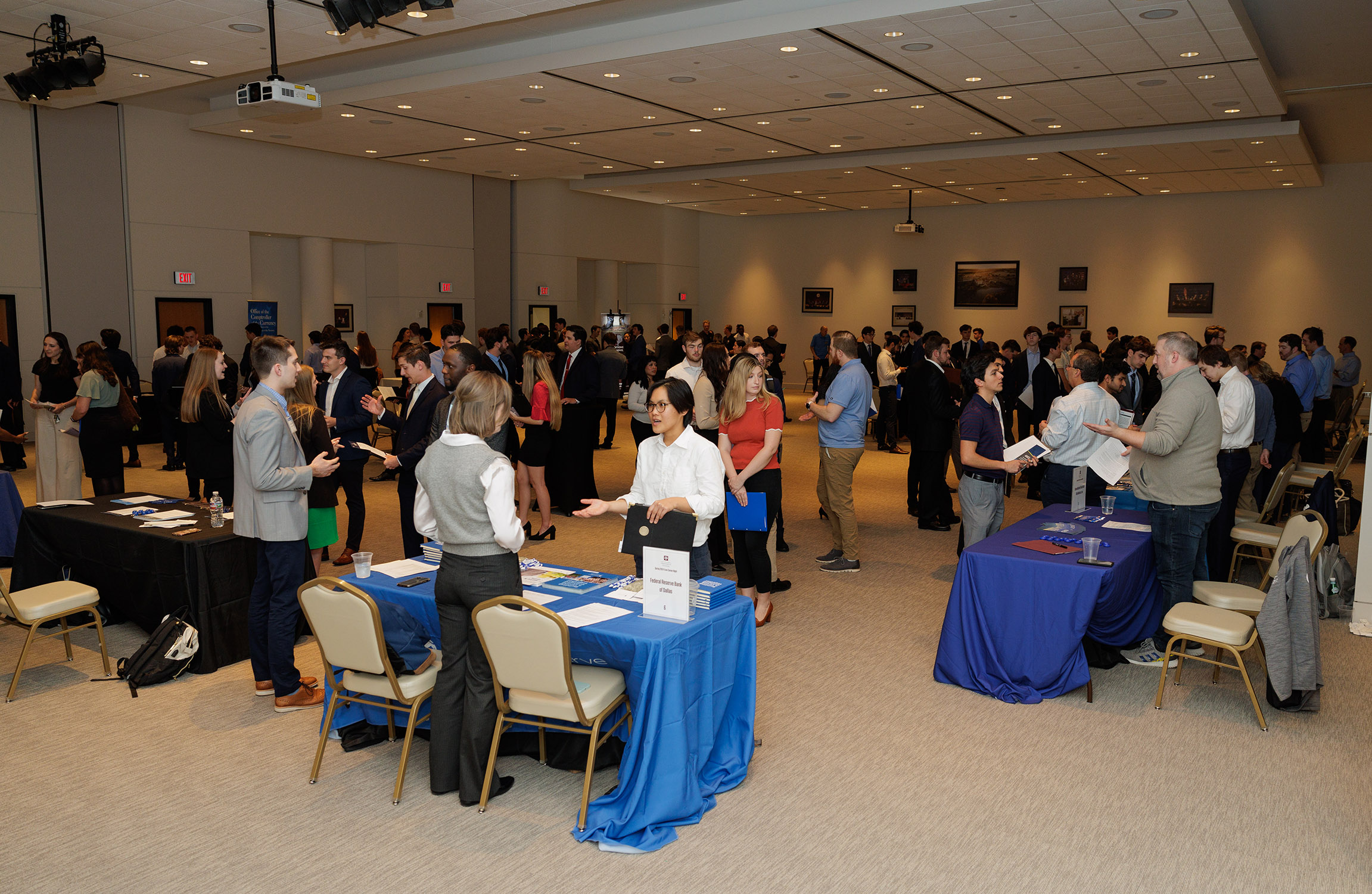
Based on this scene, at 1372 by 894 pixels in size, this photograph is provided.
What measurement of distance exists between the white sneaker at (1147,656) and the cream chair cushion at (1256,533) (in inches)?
57.6

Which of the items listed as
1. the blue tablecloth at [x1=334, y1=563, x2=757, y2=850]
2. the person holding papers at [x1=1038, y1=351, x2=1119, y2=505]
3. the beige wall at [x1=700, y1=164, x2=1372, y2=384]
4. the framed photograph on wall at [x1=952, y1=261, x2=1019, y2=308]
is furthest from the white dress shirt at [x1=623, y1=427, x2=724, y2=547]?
the framed photograph on wall at [x1=952, y1=261, x2=1019, y2=308]

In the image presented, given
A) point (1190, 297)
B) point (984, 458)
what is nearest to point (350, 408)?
point (984, 458)

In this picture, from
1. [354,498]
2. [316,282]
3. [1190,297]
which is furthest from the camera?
[1190,297]

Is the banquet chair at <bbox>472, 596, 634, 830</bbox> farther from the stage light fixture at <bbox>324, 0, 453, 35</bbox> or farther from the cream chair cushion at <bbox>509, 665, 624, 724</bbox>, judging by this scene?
the stage light fixture at <bbox>324, 0, 453, 35</bbox>

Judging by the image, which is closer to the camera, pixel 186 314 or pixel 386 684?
pixel 386 684

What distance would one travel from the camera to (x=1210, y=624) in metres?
4.32

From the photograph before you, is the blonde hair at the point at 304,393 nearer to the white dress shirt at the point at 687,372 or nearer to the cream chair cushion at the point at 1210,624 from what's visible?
the white dress shirt at the point at 687,372

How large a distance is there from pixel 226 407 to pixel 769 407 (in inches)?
131

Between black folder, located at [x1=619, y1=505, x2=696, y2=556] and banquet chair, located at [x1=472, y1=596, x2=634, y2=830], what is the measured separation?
0.48 m

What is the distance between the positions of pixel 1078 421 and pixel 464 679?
13.4ft

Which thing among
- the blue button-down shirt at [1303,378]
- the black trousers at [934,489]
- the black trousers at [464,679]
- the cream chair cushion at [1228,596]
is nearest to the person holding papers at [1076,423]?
the cream chair cushion at [1228,596]

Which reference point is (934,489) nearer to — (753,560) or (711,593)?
(753,560)

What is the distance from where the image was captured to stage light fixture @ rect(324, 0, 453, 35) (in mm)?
5992

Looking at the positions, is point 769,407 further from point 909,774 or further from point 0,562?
point 0,562
